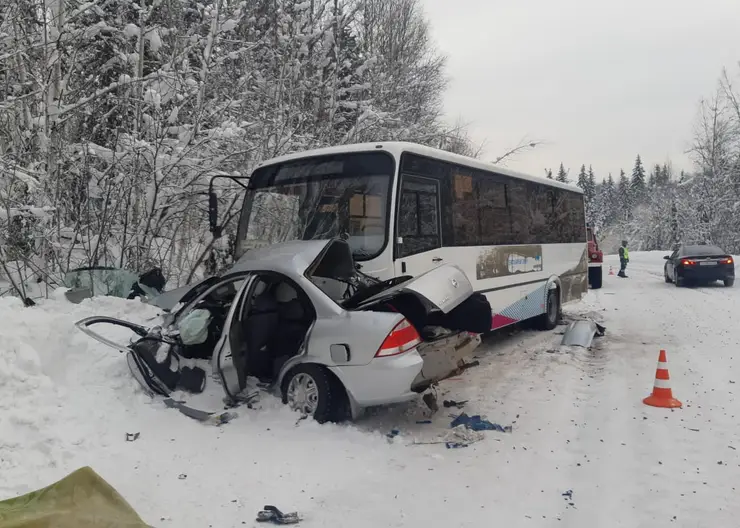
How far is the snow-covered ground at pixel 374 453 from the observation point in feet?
12.8

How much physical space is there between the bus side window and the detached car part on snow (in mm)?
930

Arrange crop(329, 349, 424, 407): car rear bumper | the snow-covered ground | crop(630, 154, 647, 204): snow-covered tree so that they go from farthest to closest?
crop(630, 154, 647, 204): snow-covered tree → crop(329, 349, 424, 407): car rear bumper → the snow-covered ground

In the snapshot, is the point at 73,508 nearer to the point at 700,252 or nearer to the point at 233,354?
the point at 233,354

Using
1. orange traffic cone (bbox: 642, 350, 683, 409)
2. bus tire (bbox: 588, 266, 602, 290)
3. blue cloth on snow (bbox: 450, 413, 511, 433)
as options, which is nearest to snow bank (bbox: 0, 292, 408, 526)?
blue cloth on snow (bbox: 450, 413, 511, 433)

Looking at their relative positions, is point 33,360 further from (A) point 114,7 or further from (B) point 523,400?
(A) point 114,7

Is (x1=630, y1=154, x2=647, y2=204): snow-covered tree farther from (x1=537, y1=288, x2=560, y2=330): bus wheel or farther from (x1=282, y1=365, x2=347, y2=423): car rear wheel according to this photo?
(x1=282, y1=365, x2=347, y2=423): car rear wheel

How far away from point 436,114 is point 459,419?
2728 centimetres

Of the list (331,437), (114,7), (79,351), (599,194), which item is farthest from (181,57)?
(599,194)

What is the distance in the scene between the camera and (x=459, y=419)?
5828mm

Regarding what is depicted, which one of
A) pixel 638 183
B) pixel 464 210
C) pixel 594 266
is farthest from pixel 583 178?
pixel 464 210

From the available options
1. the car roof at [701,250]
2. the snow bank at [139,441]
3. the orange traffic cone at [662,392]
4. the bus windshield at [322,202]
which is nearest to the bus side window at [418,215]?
the bus windshield at [322,202]

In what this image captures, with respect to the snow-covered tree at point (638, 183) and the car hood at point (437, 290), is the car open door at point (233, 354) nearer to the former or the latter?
the car hood at point (437, 290)

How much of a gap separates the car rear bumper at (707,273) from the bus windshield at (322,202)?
1642cm

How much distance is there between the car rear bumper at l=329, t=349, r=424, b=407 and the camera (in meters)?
5.17
